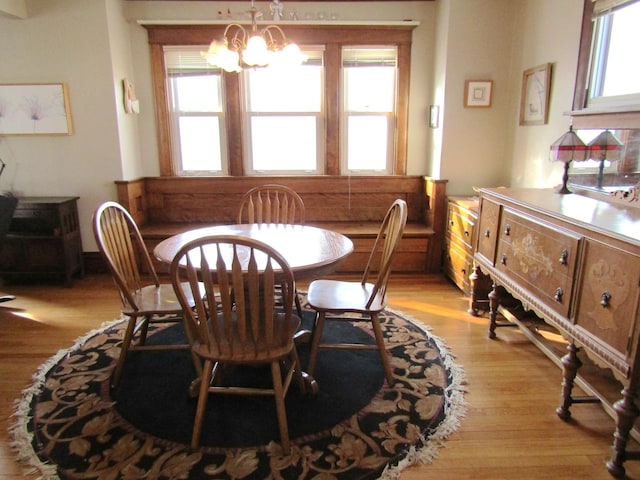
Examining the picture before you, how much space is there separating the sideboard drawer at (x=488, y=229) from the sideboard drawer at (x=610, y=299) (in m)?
0.85

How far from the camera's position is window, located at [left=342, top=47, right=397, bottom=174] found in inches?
163

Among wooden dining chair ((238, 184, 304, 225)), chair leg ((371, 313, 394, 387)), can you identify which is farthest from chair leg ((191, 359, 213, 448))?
wooden dining chair ((238, 184, 304, 225))

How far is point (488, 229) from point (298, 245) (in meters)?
1.20

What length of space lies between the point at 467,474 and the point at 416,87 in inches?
134

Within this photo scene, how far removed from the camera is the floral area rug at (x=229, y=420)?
1.72 m

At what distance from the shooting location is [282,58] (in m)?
2.28

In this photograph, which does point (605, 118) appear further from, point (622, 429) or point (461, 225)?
point (622, 429)

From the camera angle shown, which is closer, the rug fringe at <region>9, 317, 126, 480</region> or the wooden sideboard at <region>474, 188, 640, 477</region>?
the wooden sideboard at <region>474, 188, 640, 477</region>

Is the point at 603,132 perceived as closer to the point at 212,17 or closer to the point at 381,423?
the point at 381,423

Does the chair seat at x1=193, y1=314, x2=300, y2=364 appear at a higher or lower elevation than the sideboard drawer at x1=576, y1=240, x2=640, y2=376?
lower

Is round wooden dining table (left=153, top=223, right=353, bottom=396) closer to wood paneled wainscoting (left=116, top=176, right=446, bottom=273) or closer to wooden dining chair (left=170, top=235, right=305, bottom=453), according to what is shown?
wooden dining chair (left=170, top=235, right=305, bottom=453)

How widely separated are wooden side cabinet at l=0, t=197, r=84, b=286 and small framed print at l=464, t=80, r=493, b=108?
3531 mm

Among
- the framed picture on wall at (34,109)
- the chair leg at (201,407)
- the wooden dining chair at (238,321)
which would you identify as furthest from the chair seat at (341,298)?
the framed picture on wall at (34,109)

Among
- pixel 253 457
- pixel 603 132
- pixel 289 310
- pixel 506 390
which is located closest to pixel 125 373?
pixel 253 457
